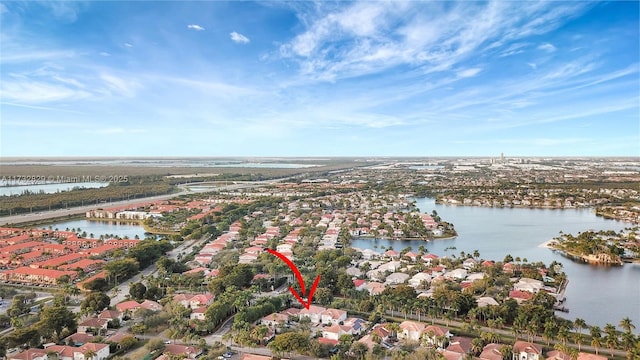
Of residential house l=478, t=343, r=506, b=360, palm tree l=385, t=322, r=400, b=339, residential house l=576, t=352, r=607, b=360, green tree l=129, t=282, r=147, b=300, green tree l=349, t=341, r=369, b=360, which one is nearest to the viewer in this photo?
residential house l=576, t=352, r=607, b=360

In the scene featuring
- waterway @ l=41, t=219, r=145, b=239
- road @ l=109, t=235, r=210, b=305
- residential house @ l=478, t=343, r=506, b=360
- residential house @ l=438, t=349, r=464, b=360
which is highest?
residential house @ l=438, t=349, r=464, b=360

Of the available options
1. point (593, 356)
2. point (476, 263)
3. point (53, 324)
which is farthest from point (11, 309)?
point (476, 263)

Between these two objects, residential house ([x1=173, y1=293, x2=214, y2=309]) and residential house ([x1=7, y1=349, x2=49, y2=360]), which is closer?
residential house ([x1=7, y1=349, x2=49, y2=360])

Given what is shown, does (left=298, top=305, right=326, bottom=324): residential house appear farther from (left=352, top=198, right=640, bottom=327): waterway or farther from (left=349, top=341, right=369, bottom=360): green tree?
(left=352, top=198, right=640, bottom=327): waterway

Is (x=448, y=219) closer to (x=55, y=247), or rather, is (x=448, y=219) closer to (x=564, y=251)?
(x=564, y=251)

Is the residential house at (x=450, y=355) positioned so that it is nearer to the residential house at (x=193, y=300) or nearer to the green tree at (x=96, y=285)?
the residential house at (x=193, y=300)

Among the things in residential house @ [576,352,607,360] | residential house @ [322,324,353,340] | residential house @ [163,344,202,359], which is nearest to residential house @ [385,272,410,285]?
residential house @ [322,324,353,340]

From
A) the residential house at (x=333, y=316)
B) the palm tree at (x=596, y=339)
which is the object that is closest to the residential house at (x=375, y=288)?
the residential house at (x=333, y=316)

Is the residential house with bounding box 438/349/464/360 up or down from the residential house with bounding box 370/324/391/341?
up

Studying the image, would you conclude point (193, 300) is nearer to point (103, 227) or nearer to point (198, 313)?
point (198, 313)
